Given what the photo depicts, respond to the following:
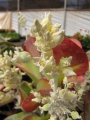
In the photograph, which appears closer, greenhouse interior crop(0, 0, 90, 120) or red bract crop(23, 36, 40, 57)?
greenhouse interior crop(0, 0, 90, 120)

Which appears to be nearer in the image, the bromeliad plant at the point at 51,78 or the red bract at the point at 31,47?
the bromeliad plant at the point at 51,78

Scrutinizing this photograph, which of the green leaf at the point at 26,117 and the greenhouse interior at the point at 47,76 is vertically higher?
the greenhouse interior at the point at 47,76

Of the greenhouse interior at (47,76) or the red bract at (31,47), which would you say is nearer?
the greenhouse interior at (47,76)

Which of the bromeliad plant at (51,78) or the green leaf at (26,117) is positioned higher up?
the bromeliad plant at (51,78)

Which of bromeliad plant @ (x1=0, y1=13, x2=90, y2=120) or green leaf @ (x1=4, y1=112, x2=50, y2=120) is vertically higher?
bromeliad plant @ (x1=0, y1=13, x2=90, y2=120)

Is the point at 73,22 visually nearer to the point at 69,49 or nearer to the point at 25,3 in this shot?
the point at 25,3

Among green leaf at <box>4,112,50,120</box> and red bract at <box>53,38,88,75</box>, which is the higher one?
red bract at <box>53,38,88,75</box>
